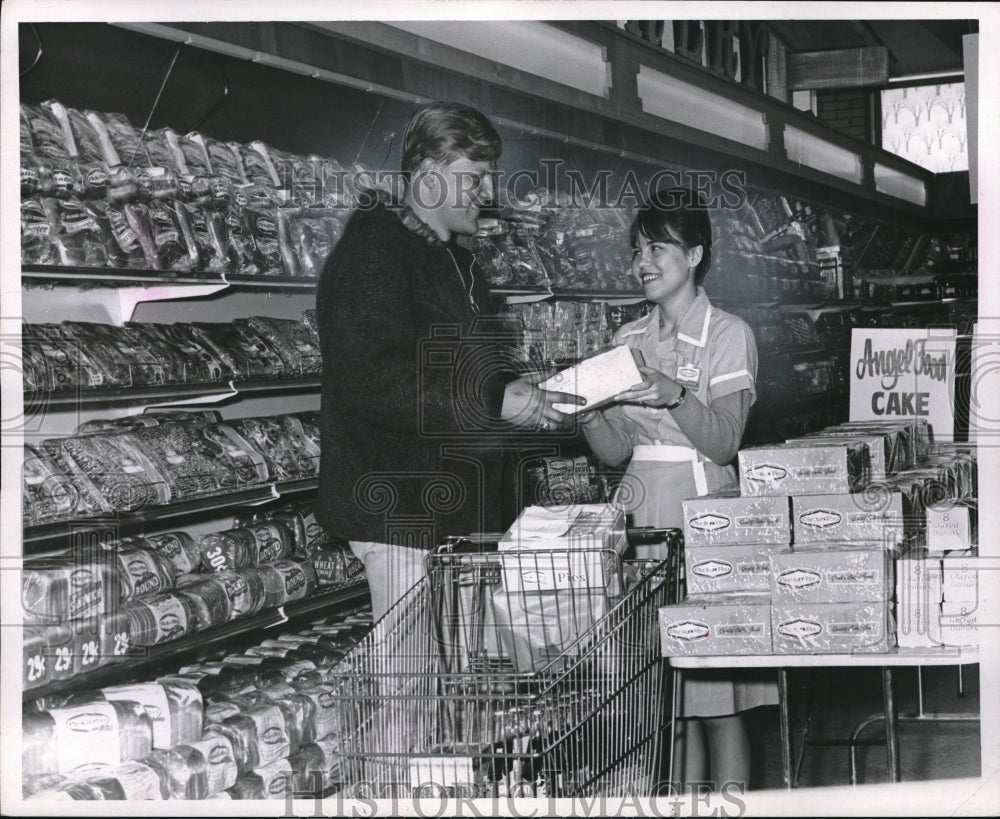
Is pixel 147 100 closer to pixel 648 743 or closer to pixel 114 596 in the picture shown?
pixel 114 596

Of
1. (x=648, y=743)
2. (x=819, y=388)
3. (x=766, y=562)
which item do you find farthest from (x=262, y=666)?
(x=819, y=388)

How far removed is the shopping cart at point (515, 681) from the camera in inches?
83.4

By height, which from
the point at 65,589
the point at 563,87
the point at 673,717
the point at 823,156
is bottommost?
the point at 673,717

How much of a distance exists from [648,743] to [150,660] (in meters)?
1.35

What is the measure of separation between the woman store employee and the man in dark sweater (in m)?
0.37

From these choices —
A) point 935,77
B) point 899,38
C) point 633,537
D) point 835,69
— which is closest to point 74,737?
point 633,537

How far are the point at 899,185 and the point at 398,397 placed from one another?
4.69 meters

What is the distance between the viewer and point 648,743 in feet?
8.01

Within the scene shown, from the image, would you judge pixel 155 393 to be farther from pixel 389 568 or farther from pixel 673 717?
pixel 673 717

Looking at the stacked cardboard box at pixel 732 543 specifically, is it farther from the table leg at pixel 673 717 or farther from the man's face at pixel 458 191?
the man's face at pixel 458 191

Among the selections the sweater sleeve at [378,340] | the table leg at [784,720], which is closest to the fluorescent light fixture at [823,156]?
the sweater sleeve at [378,340]

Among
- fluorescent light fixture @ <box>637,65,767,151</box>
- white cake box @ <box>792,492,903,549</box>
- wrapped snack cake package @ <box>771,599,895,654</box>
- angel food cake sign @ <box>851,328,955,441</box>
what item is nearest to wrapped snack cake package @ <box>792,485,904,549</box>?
white cake box @ <box>792,492,903,549</box>

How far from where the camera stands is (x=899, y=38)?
4.60 meters

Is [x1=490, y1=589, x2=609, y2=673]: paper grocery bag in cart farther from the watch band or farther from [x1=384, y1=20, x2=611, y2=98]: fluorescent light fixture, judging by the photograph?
[x1=384, y1=20, x2=611, y2=98]: fluorescent light fixture
